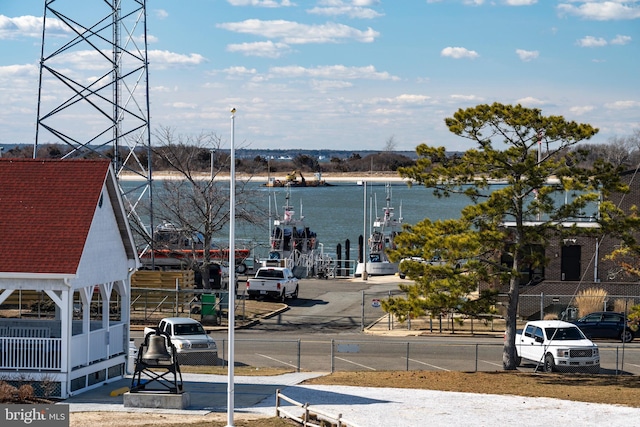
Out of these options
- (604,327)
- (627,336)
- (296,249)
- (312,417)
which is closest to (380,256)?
(296,249)

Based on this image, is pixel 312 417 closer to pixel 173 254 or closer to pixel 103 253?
pixel 103 253

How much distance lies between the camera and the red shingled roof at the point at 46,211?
25344 millimetres

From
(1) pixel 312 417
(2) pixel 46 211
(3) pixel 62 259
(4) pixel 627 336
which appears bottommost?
(4) pixel 627 336

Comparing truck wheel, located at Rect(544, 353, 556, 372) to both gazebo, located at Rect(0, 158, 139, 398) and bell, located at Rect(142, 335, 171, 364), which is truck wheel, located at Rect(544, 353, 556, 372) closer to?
gazebo, located at Rect(0, 158, 139, 398)

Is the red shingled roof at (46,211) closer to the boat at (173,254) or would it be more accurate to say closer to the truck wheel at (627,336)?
the truck wheel at (627,336)

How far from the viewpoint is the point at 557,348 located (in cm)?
3284

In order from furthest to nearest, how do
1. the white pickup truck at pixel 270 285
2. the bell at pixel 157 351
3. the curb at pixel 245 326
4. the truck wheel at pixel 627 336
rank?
the white pickup truck at pixel 270 285
the curb at pixel 245 326
the truck wheel at pixel 627 336
the bell at pixel 157 351

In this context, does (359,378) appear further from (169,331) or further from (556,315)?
(556,315)

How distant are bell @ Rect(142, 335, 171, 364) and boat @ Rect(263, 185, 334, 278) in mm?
41335

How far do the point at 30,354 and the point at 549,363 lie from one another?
651 inches

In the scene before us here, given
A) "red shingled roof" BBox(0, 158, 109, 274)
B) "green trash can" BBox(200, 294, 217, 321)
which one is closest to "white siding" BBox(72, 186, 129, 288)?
"red shingled roof" BBox(0, 158, 109, 274)

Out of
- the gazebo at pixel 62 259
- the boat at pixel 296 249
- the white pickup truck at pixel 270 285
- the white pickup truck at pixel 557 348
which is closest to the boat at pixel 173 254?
the boat at pixel 296 249

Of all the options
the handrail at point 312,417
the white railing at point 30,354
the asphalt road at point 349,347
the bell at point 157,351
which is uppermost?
the bell at point 157,351

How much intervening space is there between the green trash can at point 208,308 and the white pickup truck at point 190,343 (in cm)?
920
